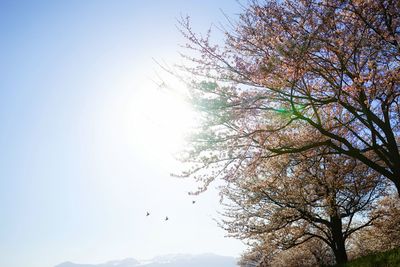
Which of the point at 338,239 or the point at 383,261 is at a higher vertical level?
the point at 338,239

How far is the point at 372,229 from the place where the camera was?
22.0 meters

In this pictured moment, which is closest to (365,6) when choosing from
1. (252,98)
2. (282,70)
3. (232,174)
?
(282,70)

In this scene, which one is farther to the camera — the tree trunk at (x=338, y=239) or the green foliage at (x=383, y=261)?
the tree trunk at (x=338, y=239)

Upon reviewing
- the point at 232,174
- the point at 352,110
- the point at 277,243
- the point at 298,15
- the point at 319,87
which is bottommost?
the point at 277,243

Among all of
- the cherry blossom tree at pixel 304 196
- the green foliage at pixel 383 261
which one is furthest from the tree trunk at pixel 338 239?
the green foliage at pixel 383 261

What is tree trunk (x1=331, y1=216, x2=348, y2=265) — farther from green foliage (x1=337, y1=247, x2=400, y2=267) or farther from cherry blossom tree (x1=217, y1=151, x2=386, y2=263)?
green foliage (x1=337, y1=247, x2=400, y2=267)

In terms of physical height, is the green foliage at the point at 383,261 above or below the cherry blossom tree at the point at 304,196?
below

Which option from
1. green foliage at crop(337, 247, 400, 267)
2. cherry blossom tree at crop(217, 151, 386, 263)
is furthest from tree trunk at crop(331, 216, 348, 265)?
green foliage at crop(337, 247, 400, 267)

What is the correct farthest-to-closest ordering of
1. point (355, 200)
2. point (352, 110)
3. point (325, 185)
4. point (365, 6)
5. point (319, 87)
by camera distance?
1. point (355, 200)
2. point (325, 185)
3. point (319, 87)
4. point (352, 110)
5. point (365, 6)

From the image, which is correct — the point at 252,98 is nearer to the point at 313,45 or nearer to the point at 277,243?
the point at 313,45

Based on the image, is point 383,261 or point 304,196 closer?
point 383,261

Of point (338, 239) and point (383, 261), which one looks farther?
point (338, 239)

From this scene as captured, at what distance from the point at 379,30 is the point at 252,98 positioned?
3596 millimetres

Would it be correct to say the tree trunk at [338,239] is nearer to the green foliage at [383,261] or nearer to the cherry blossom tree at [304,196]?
the cherry blossom tree at [304,196]
